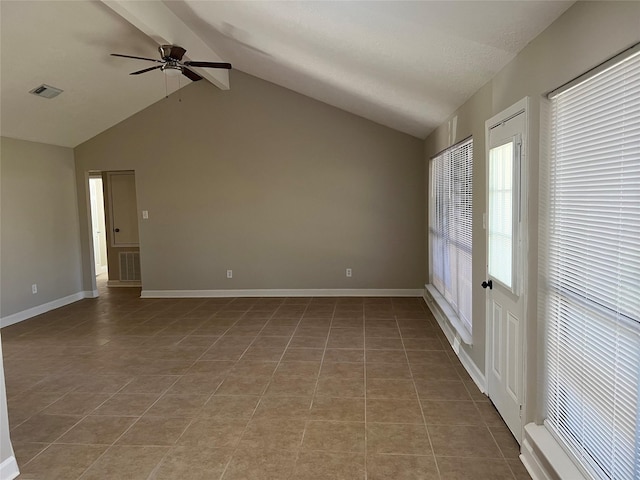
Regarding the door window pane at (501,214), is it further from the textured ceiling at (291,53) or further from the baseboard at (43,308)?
the baseboard at (43,308)

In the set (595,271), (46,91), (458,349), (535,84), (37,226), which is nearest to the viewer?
(595,271)

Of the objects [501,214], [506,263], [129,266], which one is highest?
[501,214]

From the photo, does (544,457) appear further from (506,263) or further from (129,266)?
(129,266)

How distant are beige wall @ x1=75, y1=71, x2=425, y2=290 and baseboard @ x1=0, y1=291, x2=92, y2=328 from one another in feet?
3.51

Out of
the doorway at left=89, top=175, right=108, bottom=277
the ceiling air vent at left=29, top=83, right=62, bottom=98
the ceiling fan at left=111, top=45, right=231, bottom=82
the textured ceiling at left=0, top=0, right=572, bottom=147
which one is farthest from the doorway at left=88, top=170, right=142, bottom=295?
the ceiling fan at left=111, top=45, right=231, bottom=82

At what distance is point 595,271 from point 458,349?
2332mm

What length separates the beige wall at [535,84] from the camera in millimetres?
1535

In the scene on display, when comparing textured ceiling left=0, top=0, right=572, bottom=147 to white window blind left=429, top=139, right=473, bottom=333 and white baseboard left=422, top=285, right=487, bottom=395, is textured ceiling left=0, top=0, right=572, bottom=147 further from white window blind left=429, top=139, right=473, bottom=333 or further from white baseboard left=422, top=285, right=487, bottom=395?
white baseboard left=422, top=285, right=487, bottom=395

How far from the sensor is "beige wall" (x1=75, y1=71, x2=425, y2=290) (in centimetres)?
614

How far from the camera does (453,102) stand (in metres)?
3.62

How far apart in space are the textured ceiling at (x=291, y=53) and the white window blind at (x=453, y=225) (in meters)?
0.50

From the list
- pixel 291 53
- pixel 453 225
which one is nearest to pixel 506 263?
pixel 453 225

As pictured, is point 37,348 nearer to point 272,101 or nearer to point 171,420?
point 171,420

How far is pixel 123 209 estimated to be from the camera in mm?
7477
